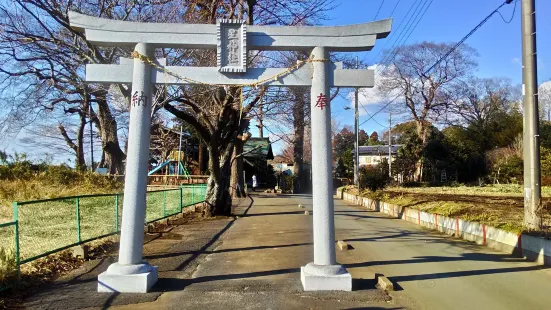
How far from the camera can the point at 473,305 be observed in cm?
606

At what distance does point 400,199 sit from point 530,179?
37.4 ft

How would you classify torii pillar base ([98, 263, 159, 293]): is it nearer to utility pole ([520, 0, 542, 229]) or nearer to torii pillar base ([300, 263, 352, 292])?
torii pillar base ([300, 263, 352, 292])

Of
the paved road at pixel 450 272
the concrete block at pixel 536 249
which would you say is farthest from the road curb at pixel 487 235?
the paved road at pixel 450 272

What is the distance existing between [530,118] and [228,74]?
23.8ft

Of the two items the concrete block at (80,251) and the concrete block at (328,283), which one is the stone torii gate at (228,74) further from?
the concrete block at (80,251)

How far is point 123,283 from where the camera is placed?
6.54 metres

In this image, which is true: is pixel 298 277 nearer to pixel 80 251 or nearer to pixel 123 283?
pixel 123 283

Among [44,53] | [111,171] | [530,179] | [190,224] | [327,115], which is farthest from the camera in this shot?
[111,171]

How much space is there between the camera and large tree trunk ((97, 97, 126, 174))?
21.8 metres

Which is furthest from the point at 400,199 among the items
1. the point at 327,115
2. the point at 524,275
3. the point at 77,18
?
the point at 77,18

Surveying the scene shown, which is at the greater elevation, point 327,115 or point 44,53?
point 44,53

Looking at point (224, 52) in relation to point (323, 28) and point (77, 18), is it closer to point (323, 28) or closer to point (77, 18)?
point (323, 28)

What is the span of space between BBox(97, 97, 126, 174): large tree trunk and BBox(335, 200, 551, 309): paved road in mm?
14436

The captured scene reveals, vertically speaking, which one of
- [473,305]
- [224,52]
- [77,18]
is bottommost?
[473,305]
